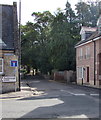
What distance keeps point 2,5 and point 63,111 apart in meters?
16.3

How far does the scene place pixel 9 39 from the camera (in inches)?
706

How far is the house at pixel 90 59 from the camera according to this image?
24.0 m

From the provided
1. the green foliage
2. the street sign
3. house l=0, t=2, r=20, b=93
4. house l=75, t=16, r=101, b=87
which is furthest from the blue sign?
the green foliage

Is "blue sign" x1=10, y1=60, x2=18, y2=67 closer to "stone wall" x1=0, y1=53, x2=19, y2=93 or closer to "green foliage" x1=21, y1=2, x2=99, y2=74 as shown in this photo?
"stone wall" x1=0, y1=53, x2=19, y2=93

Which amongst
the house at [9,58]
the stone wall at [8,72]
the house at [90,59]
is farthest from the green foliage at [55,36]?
the stone wall at [8,72]

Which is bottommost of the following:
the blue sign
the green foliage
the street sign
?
the street sign

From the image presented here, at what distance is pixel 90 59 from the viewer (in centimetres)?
2602

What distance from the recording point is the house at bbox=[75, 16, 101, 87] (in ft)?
78.8

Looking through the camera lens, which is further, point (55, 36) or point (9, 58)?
point (55, 36)

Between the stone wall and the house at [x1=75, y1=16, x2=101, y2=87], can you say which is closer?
the stone wall

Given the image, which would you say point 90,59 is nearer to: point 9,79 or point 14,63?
point 14,63

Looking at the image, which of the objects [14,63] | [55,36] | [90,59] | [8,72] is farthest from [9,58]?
[55,36]

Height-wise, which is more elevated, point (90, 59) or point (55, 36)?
point (55, 36)

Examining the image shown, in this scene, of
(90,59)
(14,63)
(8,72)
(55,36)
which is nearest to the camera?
(14,63)
